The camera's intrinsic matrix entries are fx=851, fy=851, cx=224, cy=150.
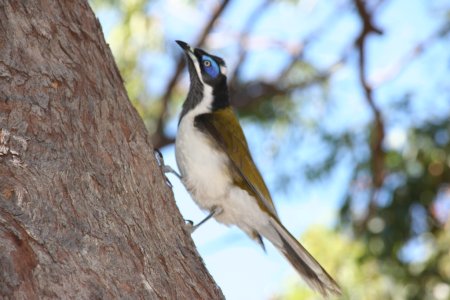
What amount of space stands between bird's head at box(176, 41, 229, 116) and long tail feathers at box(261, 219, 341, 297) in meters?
1.01

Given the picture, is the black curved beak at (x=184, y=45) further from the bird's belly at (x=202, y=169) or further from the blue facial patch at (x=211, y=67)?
the bird's belly at (x=202, y=169)

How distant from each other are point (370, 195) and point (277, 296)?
4.23 ft

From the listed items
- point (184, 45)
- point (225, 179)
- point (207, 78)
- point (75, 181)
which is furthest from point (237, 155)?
point (75, 181)

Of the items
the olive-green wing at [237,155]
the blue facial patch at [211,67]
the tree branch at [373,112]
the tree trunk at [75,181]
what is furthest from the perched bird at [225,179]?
the tree branch at [373,112]

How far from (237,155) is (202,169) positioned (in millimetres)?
256

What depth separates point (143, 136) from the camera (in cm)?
362

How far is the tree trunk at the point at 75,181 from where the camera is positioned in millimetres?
2865

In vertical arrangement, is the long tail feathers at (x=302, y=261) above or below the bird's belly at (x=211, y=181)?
below

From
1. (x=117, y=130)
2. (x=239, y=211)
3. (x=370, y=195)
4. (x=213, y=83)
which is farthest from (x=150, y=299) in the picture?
(x=370, y=195)

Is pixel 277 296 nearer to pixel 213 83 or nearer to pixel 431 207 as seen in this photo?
pixel 431 207

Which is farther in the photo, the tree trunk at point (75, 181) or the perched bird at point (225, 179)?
the perched bird at point (225, 179)

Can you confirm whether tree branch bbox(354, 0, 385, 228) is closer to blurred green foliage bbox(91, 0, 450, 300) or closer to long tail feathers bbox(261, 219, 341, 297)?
blurred green foliage bbox(91, 0, 450, 300)

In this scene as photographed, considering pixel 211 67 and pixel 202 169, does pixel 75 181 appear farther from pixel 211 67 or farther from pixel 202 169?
pixel 211 67

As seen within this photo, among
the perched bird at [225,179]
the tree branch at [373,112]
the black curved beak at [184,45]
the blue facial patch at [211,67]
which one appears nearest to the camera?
the perched bird at [225,179]
